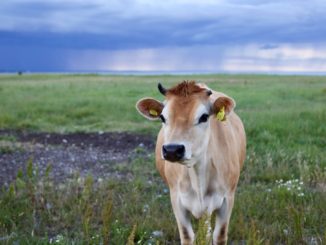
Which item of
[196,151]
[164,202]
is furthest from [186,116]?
[164,202]

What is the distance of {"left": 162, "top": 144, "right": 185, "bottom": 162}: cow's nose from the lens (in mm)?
4992

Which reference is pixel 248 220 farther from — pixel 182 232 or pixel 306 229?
pixel 182 232

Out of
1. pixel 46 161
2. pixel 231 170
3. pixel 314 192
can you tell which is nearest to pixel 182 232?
pixel 231 170

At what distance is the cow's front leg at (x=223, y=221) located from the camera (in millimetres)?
6199

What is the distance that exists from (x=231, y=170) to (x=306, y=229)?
5.00ft

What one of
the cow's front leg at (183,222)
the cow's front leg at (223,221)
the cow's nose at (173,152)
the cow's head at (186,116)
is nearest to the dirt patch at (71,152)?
the cow's front leg at (183,222)

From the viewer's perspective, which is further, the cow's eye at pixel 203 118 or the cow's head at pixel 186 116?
the cow's eye at pixel 203 118

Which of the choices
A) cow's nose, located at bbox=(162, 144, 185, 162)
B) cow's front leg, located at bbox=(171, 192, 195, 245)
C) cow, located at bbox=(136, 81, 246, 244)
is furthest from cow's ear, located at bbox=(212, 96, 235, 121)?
cow's front leg, located at bbox=(171, 192, 195, 245)

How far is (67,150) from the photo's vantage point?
13.1m

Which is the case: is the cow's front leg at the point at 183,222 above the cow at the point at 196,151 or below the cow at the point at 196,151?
below

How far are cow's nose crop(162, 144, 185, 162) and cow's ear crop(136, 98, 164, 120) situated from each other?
3.28 ft

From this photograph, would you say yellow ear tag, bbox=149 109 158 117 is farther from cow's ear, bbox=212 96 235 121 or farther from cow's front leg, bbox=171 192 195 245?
cow's front leg, bbox=171 192 195 245

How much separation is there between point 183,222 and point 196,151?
3.75 ft

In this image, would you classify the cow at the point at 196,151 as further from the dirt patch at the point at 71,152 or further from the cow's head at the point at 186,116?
the dirt patch at the point at 71,152
